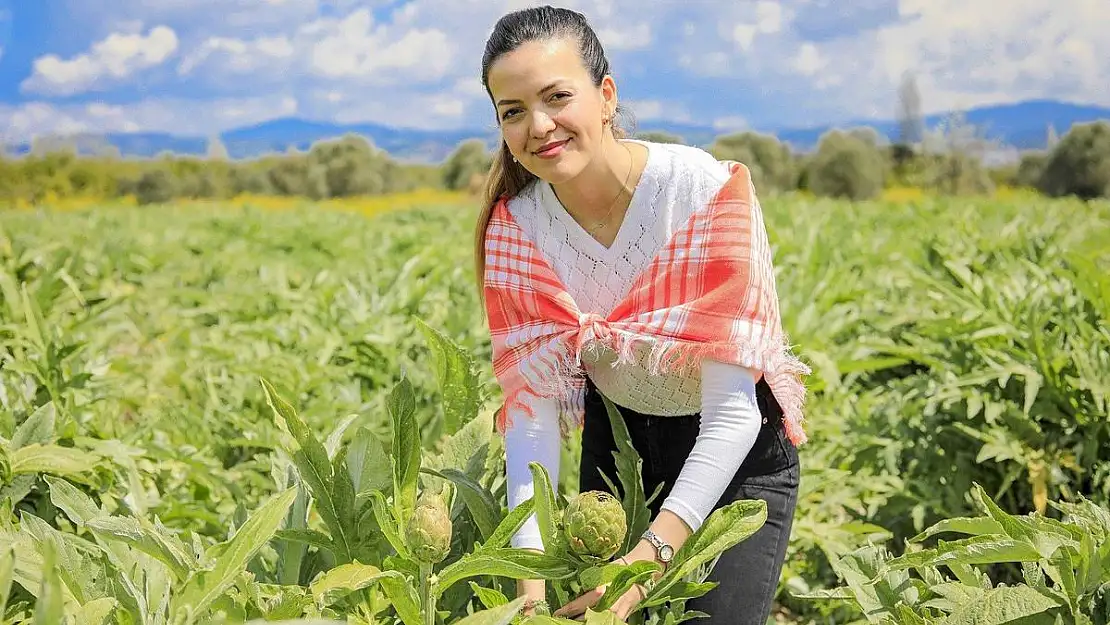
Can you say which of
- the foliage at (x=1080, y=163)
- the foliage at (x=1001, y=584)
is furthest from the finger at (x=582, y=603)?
the foliage at (x=1080, y=163)

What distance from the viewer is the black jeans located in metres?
2.08

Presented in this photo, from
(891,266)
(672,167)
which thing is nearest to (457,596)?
(672,167)

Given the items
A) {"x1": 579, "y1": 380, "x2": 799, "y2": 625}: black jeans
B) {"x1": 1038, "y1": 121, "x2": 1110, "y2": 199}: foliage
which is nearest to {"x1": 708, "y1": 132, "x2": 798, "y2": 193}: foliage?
{"x1": 1038, "y1": 121, "x2": 1110, "y2": 199}: foliage

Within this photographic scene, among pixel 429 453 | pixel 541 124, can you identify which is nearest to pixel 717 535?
pixel 541 124

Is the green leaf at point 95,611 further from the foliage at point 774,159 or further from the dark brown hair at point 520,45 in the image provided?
the foliage at point 774,159

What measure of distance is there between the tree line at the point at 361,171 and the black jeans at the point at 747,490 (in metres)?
40.6

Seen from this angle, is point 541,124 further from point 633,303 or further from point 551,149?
point 633,303

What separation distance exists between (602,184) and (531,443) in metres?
0.54

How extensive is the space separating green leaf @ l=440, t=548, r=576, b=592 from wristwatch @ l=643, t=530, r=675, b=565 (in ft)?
0.71

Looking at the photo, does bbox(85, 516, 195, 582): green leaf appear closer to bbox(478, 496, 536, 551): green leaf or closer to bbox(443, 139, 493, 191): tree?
bbox(478, 496, 536, 551): green leaf

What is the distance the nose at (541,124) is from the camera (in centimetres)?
192

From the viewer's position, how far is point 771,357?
2.00 metres

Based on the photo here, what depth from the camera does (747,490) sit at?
84.1 inches

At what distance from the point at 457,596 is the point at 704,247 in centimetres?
80
